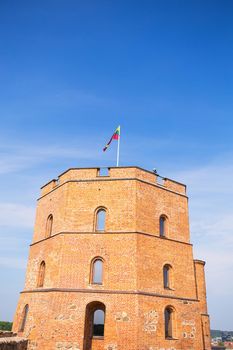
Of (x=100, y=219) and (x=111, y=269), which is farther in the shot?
(x=100, y=219)

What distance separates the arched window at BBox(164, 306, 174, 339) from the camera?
53.7ft

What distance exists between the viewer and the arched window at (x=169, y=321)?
1637 cm

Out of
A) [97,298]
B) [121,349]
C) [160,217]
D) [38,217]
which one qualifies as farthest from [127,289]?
[38,217]

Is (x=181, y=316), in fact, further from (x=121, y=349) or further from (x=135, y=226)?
(x=135, y=226)

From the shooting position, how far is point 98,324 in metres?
15.9

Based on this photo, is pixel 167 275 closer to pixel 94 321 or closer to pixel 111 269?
pixel 111 269

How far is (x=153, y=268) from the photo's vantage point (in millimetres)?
16703

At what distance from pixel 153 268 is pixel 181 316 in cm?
312

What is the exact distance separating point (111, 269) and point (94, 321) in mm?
2764

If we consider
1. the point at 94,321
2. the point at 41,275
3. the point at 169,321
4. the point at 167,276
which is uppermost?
the point at 167,276

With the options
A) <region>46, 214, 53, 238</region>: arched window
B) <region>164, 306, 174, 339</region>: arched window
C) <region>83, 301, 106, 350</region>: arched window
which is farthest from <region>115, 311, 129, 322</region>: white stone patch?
<region>46, 214, 53, 238</region>: arched window

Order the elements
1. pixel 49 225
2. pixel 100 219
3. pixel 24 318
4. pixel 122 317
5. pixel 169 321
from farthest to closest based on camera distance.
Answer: pixel 49 225, pixel 24 318, pixel 100 219, pixel 169 321, pixel 122 317

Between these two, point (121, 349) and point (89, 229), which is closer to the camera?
point (121, 349)

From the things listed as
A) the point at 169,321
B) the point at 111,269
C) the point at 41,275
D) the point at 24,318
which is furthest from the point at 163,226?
the point at 24,318
